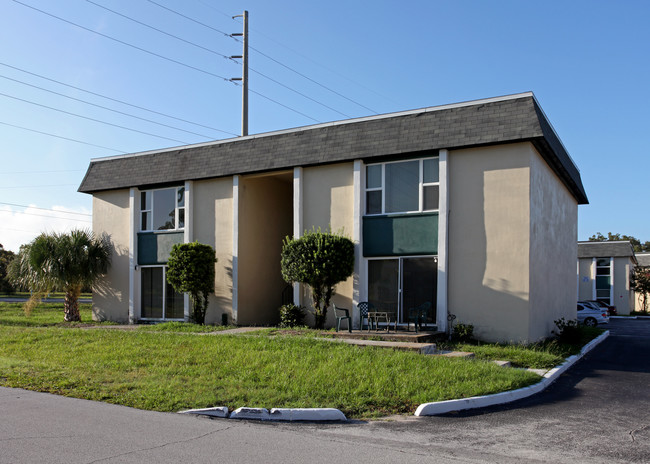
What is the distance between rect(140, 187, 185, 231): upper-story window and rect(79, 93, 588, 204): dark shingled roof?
53 cm

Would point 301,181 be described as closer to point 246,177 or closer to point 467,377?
point 246,177

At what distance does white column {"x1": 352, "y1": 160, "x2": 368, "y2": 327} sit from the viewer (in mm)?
16859

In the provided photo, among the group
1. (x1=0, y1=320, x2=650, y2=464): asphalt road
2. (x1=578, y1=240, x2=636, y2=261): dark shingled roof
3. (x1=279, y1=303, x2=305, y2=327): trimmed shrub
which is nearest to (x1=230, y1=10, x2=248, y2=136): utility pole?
(x1=279, y1=303, x2=305, y2=327): trimmed shrub

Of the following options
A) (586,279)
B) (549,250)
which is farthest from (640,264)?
(549,250)

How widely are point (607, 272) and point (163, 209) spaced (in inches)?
1343

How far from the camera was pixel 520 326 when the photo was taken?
14.5m

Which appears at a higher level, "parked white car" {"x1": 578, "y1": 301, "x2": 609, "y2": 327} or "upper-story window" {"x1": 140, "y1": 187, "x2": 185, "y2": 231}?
"upper-story window" {"x1": 140, "y1": 187, "x2": 185, "y2": 231}

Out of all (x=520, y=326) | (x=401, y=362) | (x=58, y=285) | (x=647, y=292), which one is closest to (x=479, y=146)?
(x=520, y=326)

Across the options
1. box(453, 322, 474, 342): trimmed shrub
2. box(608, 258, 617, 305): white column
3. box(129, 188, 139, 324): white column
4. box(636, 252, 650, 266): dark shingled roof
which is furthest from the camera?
box(636, 252, 650, 266): dark shingled roof

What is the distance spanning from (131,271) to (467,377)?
15.1 m

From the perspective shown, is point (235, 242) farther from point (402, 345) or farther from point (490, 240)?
point (490, 240)

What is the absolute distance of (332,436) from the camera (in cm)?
692

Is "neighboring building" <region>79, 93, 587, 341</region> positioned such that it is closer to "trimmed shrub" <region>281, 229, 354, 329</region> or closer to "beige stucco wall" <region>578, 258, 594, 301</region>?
"trimmed shrub" <region>281, 229, 354, 329</region>

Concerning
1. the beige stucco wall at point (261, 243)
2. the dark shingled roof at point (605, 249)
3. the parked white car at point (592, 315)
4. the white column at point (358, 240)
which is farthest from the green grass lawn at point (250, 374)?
the dark shingled roof at point (605, 249)
